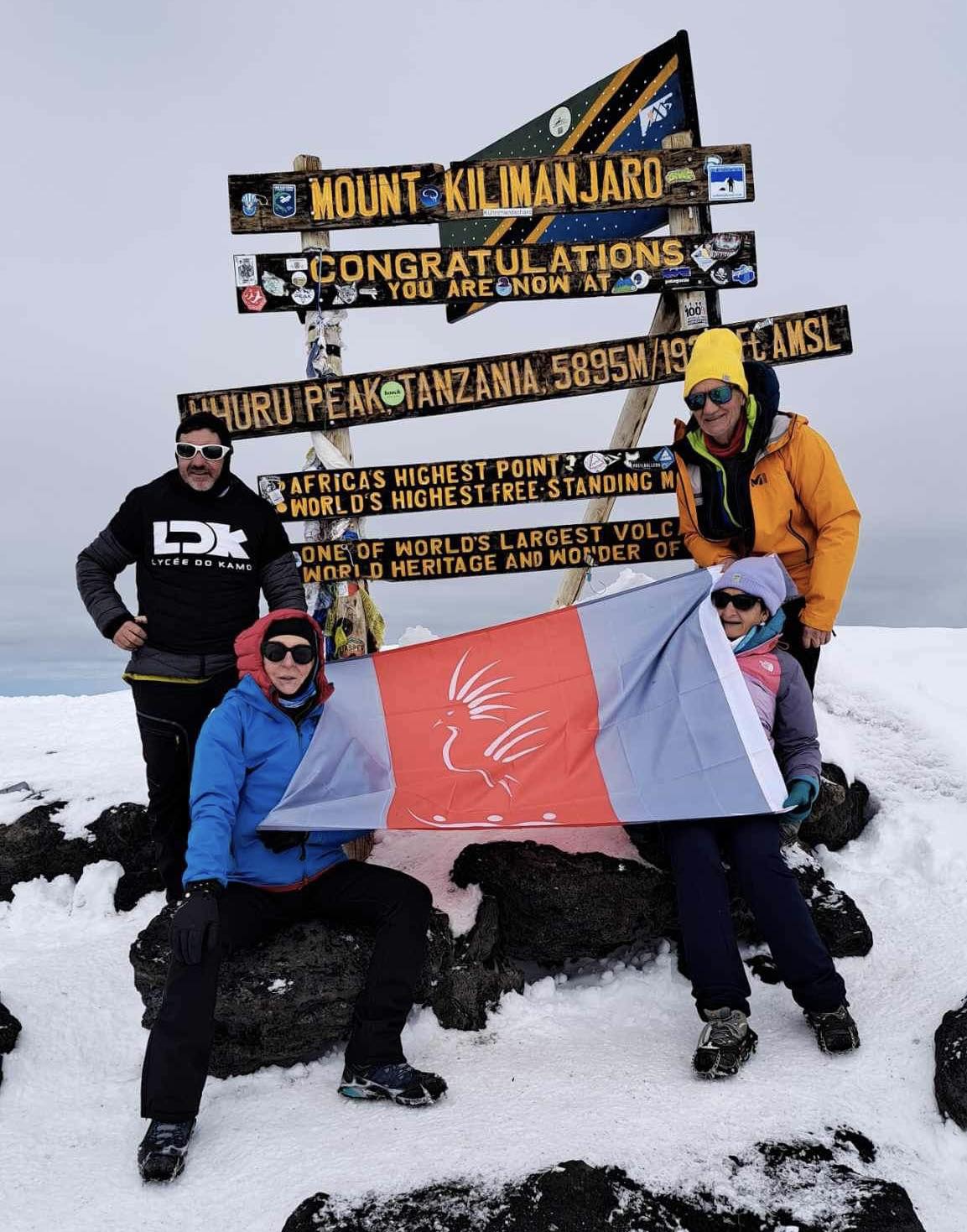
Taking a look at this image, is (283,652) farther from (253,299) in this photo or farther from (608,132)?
(608,132)

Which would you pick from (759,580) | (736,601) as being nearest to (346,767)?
(736,601)

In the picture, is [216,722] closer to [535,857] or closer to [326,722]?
[326,722]

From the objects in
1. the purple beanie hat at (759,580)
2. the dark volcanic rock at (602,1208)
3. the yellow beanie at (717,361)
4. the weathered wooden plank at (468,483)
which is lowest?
the dark volcanic rock at (602,1208)

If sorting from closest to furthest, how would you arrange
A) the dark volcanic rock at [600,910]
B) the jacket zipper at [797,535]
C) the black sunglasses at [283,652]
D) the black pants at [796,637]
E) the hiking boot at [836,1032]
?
the hiking boot at [836,1032] → the black sunglasses at [283,652] → the dark volcanic rock at [600,910] → the jacket zipper at [797,535] → the black pants at [796,637]

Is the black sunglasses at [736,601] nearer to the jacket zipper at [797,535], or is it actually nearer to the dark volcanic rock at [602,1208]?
the jacket zipper at [797,535]

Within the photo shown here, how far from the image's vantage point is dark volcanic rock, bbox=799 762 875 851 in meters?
6.48

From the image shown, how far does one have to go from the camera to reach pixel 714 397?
5285 millimetres

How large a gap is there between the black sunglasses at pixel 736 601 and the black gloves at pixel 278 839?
265 centimetres

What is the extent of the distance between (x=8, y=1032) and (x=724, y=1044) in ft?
12.5

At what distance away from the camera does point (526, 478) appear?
23.3ft

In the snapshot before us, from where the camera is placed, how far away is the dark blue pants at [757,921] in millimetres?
4262

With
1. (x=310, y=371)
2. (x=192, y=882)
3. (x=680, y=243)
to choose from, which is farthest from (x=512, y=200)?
(x=192, y=882)

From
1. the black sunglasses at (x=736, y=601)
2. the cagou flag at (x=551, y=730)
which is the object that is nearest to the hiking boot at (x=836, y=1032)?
the cagou flag at (x=551, y=730)

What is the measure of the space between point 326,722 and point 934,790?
16.2ft
